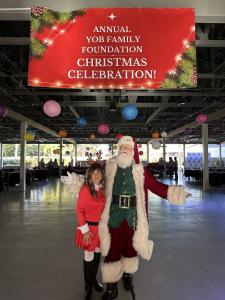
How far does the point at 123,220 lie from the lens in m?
2.97

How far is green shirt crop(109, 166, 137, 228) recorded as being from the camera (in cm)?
296

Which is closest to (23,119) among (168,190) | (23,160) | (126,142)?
(23,160)

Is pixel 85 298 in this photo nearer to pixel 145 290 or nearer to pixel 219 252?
pixel 145 290

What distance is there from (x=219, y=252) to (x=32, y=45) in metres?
3.49

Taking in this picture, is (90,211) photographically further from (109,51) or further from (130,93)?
(130,93)

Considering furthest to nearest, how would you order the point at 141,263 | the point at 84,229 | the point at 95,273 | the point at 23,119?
the point at 23,119 < the point at 141,263 < the point at 95,273 < the point at 84,229

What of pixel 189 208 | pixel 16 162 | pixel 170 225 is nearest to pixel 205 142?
pixel 189 208

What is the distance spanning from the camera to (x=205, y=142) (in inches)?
613

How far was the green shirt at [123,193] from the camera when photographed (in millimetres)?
2959

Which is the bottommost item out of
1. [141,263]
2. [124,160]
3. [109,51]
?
[141,263]

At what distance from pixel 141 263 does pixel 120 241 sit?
127 cm

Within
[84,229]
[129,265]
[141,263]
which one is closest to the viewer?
[84,229]

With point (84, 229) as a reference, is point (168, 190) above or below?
above

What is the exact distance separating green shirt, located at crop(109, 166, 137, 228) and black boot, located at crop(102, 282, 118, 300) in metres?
0.53
